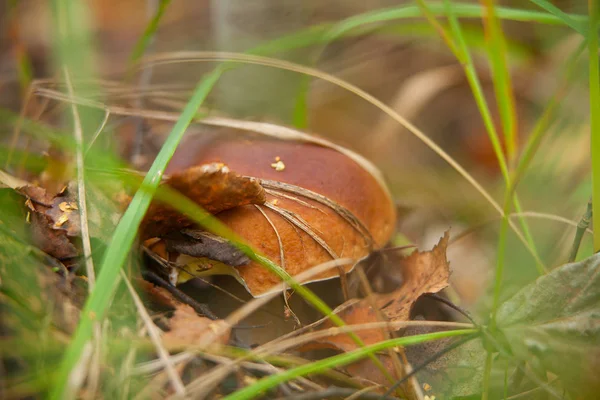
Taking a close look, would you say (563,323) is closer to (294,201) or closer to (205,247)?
(294,201)

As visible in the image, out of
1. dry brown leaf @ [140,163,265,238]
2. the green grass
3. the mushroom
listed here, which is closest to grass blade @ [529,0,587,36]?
the green grass

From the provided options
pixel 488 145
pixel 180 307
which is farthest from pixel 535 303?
pixel 488 145

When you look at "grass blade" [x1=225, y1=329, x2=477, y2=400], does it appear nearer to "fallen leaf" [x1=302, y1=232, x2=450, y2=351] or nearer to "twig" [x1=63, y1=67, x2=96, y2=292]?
"fallen leaf" [x1=302, y1=232, x2=450, y2=351]

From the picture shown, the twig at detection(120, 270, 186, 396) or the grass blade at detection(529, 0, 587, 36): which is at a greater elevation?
the grass blade at detection(529, 0, 587, 36)

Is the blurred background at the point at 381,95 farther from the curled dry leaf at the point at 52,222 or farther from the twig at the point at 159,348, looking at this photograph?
Answer: the twig at the point at 159,348

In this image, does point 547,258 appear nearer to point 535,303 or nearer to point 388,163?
point 535,303

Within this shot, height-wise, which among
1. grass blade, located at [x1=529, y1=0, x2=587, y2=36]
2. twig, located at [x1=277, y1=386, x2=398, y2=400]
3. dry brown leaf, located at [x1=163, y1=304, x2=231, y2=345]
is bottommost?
twig, located at [x1=277, y1=386, x2=398, y2=400]
